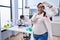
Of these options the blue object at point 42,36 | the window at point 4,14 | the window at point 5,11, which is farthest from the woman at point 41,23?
the window at point 4,14

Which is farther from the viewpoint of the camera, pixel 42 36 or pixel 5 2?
pixel 5 2

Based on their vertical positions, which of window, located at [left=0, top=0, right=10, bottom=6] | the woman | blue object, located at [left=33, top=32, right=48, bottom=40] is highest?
window, located at [left=0, top=0, right=10, bottom=6]

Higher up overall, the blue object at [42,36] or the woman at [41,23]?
the woman at [41,23]

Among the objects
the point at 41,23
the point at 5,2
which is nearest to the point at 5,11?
the point at 5,2

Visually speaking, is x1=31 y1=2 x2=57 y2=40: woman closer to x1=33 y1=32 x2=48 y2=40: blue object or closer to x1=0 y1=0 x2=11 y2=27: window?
x1=33 y1=32 x2=48 y2=40: blue object

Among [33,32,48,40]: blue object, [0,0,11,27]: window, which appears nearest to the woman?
[33,32,48,40]: blue object

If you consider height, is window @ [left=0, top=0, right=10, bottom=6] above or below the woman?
above

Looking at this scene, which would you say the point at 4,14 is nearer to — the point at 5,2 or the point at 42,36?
the point at 5,2

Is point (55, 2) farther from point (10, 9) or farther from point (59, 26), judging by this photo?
point (10, 9)

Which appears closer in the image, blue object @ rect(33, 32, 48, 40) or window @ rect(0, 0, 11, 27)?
blue object @ rect(33, 32, 48, 40)

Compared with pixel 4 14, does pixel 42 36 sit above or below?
below

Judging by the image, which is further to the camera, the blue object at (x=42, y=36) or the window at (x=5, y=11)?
the window at (x=5, y=11)

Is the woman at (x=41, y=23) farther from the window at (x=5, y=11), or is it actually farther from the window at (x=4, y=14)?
the window at (x=4, y=14)

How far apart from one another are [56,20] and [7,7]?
2.13 meters
